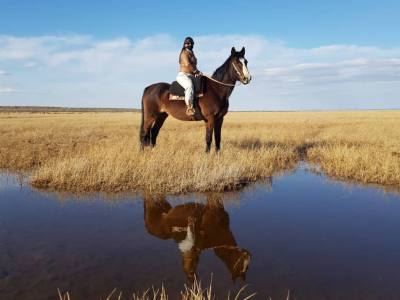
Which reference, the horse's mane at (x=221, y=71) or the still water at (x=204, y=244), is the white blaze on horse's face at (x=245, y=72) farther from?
the still water at (x=204, y=244)

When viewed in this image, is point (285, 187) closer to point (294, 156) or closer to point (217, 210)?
point (217, 210)

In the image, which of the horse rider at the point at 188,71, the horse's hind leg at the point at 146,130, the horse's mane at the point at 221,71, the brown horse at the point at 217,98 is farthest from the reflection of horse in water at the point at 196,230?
the horse's hind leg at the point at 146,130

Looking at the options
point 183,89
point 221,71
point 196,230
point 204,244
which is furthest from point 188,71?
point 204,244

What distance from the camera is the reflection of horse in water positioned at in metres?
4.23

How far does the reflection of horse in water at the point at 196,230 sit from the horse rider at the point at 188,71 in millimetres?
4039

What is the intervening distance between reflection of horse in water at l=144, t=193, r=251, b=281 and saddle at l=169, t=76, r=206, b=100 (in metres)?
4.25

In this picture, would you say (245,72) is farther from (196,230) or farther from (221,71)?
(196,230)

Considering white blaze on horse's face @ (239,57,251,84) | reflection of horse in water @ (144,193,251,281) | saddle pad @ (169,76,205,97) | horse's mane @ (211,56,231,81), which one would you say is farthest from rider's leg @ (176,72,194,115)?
reflection of horse in water @ (144,193,251,281)

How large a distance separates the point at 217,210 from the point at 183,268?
2339 millimetres

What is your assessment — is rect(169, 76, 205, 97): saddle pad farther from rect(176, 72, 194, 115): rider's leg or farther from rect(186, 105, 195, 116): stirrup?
rect(186, 105, 195, 116): stirrup

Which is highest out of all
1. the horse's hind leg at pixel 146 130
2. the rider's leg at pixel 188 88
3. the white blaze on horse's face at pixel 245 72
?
the white blaze on horse's face at pixel 245 72

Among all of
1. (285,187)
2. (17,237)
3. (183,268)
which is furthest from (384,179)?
(17,237)

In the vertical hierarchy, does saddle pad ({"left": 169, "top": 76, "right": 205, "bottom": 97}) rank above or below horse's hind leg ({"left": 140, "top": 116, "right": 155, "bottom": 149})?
above

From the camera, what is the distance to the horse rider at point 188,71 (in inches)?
407
